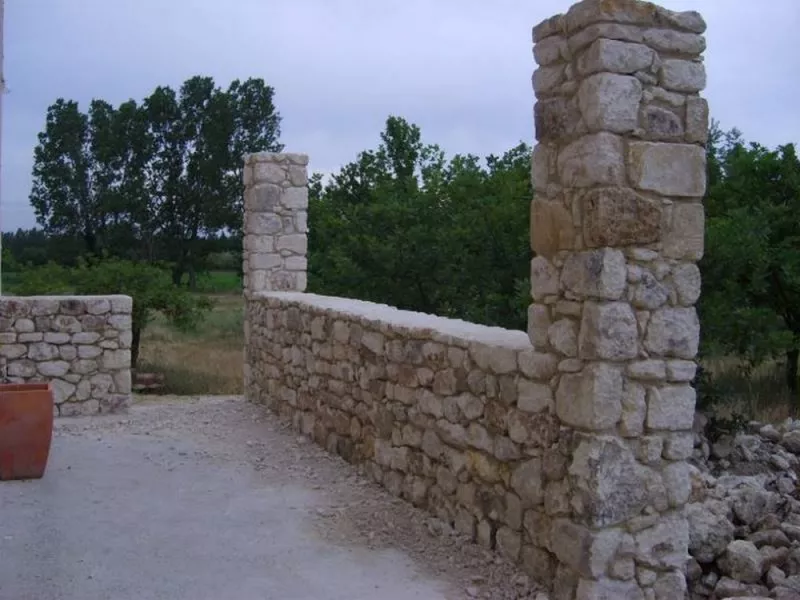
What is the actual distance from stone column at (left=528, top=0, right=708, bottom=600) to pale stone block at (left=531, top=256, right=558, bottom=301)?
0.8 inches

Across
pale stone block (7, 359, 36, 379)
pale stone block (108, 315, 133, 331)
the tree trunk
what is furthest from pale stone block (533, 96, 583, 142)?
the tree trunk

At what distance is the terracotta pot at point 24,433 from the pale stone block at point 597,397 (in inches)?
183

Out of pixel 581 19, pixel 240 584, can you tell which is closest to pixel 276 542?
pixel 240 584

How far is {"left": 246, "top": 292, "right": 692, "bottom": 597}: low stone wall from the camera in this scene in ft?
14.5

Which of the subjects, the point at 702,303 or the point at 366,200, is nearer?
the point at 702,303

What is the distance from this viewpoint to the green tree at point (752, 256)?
1052cm

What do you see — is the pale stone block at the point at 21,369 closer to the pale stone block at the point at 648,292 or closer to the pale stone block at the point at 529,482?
the pale stone block at the point at 529,482

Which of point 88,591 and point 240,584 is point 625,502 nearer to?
point 240,584

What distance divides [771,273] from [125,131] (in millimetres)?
30899

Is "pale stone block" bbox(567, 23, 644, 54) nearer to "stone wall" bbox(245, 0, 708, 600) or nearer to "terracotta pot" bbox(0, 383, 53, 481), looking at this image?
"stone wall" bbox(245, 0, 708, 600)

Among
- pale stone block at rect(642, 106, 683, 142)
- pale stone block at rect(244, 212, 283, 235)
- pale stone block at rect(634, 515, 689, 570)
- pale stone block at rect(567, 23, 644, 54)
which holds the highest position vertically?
pale stone block at rect(567, 23, 644, 54)

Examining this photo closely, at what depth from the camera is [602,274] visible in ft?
14.3

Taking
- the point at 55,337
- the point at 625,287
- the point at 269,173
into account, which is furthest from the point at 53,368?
the point at 625,287

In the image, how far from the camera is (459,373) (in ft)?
18.3
